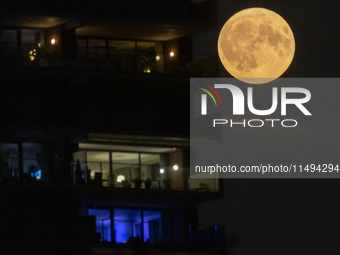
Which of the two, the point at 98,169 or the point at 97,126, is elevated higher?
the point at 97,126

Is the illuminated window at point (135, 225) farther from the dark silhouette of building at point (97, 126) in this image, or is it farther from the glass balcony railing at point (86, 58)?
the glass balcony railing at point (86, 58)

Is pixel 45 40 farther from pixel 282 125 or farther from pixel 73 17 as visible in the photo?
pixel 282 125

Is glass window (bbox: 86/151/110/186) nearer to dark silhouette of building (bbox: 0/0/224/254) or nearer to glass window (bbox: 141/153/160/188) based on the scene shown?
dark silhouette of building (bbox: 0/0/224/254)

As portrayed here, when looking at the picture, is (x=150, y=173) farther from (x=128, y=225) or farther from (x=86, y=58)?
(x=86, y=58)

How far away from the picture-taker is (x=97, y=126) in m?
52.8

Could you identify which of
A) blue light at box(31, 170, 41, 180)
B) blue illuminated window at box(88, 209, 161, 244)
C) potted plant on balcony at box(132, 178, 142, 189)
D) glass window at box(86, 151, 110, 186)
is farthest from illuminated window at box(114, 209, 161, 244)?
blue light at box(31, 170, 41, 180)

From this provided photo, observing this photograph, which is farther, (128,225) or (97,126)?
(128,225)

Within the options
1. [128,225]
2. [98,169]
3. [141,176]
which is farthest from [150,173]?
[128,225]

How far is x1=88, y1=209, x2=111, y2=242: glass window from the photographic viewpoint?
52062mm

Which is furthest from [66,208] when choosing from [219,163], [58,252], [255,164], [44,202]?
[255,164]

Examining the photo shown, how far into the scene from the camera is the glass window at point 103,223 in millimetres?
52062

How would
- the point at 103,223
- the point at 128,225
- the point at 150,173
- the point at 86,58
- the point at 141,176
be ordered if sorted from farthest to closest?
the point at 128,225
the point at 103,223
the point at 150,173
the point at 141,176
the point at 86,58

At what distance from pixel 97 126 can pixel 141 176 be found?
2.38 meters

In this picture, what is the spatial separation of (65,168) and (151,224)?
385 cm
